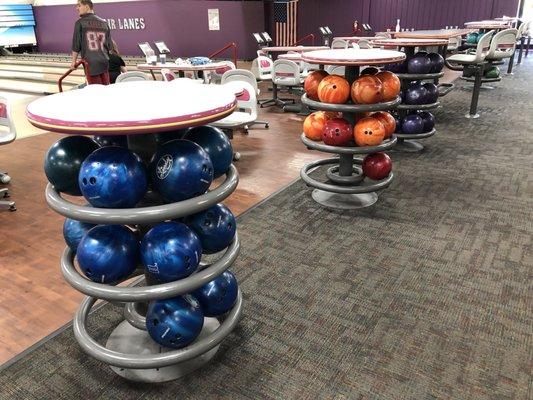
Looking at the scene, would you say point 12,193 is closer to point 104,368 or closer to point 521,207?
point 104,368

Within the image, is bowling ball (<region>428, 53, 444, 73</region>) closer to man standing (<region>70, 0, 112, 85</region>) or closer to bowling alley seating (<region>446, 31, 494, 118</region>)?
bowling alley seating (<region>446, 31, 494, 118</region>)

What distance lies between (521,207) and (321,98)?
1463 mm

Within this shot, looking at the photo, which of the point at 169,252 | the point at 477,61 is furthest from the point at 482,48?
the point at 169,252

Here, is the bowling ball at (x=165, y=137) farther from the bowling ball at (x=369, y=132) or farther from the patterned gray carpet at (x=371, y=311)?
the bowling ball at (x=369, y=132)

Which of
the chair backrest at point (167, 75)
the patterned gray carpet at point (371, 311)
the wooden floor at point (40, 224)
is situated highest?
the chair backrest at point (167, 75)

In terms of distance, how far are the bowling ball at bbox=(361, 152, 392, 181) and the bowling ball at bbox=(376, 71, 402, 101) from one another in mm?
383

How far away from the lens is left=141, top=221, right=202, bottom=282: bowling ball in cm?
140

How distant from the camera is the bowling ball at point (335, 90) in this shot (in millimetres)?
2660

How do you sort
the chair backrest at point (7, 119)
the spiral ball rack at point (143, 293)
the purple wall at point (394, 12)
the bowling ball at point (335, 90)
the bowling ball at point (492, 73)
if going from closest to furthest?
1. the spiral ball rack at point (143, 293)
2. the bowling ball at point (335, 90)
3. the chair backrest at point (7, 119)
4. the bowling ball at point (492, 73)
5. the purple wall at point (394, 12)

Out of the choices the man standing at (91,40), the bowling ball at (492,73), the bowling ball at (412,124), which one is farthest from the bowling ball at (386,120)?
the bowling ball at (492,73)

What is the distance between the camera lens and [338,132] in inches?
109

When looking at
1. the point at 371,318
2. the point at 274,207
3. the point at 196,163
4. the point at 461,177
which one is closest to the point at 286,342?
the point at 371,318

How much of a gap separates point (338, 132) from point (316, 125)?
0.70 feet

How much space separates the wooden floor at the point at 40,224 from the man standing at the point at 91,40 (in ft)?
3.00
